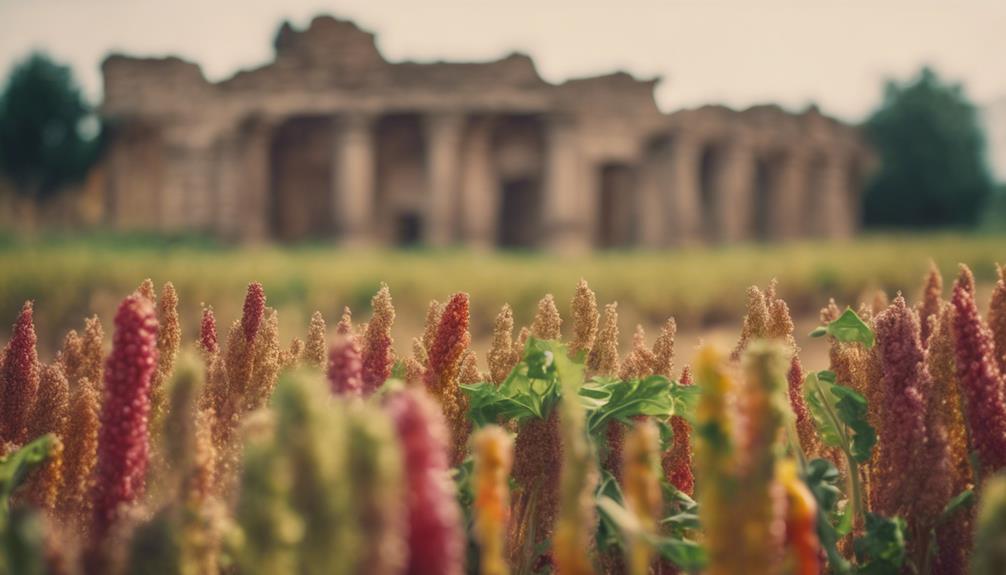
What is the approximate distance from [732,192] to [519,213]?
255 inches

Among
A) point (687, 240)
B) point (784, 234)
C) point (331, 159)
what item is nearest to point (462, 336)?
point (687, 240)

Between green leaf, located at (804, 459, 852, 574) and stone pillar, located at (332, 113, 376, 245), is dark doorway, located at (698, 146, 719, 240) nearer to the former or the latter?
stone pillar, located at (332, 113, 376, 245)

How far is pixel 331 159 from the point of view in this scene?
88.9 ft

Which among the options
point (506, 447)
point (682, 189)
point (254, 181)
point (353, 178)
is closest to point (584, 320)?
point (506, 447)

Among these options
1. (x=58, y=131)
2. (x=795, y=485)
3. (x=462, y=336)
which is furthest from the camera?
(x=58, y=131)

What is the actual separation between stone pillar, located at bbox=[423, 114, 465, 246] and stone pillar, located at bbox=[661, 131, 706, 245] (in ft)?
20.1

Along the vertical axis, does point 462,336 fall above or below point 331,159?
below

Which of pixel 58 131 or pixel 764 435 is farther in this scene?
pixel 58 131

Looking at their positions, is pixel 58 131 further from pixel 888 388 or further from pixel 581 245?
pixel 888 388

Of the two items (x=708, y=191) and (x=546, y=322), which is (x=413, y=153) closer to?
(x=708, y=191)

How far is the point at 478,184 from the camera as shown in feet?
83.5

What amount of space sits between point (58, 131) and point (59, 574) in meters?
41.9

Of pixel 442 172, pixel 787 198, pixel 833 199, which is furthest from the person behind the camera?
pixel 833 199

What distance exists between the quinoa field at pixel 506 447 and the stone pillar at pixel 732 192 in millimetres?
25583
